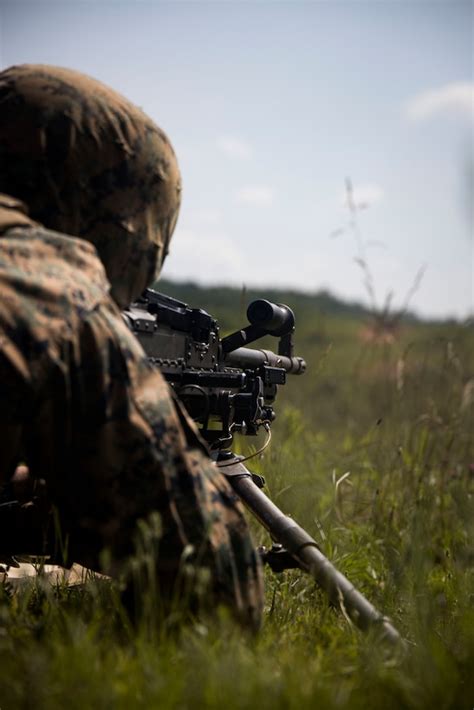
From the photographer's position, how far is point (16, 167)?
1933 millimetres

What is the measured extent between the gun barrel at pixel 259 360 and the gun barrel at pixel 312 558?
43 cm

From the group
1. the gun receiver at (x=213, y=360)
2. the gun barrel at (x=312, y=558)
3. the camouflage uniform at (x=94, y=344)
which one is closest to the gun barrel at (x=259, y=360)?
the gun receiver at (x=213, y=360)

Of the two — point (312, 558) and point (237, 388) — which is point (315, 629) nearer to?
point (312, 558)

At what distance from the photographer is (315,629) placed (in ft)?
7.27

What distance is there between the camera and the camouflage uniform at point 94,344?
1.57 m

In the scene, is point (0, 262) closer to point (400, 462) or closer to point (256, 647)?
point (256, 647)

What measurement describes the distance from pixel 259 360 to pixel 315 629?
1.25m

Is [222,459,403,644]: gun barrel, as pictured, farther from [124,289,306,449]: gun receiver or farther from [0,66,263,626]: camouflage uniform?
[0,66,263,626]: camouflage uniform

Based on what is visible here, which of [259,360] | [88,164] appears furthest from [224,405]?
[88,164]

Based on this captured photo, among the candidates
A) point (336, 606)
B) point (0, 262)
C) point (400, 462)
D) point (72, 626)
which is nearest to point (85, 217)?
point (0, 262)

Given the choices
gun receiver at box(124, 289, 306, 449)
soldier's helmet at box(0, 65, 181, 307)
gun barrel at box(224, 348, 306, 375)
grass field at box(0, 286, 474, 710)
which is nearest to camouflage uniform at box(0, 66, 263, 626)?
soldier's helmet at box(0, 65, 181, 307)

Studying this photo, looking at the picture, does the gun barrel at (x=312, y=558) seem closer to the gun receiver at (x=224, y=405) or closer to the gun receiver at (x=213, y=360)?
the gun receiver at (x=224, y=405)

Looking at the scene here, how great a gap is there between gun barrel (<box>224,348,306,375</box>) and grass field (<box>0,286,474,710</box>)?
0.45 m

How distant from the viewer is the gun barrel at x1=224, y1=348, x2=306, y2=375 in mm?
2959
